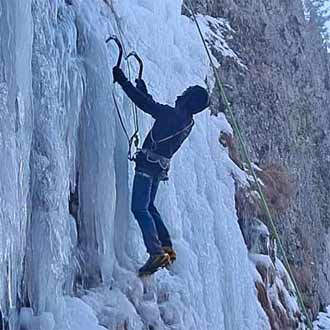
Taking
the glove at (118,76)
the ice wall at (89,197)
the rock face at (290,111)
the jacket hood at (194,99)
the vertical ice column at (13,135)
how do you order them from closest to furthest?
the vertical ice column at (13,135)
the ice wall at (89,197)
the glove at (118,76)
the jacket hood at (194,99)
the rock face at (290,111)

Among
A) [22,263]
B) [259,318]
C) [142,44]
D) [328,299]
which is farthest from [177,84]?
[328,299]

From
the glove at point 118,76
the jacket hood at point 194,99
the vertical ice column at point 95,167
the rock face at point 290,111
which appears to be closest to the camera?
the glove at point 118,76

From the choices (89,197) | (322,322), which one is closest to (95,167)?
(89,197)

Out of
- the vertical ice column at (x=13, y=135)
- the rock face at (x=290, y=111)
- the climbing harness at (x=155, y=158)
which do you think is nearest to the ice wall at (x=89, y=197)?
the vertical ice column at (x=13, y=135)

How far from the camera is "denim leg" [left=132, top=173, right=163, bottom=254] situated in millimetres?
5953

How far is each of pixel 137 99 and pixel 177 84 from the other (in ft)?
10.3

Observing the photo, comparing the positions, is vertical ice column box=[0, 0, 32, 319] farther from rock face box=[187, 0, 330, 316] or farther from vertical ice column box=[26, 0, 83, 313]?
rock face box=[187, 0, 330, 316]

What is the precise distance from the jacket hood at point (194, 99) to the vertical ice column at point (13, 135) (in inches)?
66.4

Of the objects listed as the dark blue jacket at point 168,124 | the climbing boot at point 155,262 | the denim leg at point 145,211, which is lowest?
the climbing boot at point 155,262

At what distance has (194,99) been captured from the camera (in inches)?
233

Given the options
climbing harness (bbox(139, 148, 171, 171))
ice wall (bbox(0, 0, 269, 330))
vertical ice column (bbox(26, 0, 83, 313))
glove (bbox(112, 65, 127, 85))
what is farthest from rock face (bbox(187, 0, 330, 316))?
vertical ice column (bbox(26, 0, 83, 313))

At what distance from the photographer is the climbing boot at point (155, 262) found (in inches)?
238

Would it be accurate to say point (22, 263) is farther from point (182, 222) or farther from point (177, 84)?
point (177, 84)

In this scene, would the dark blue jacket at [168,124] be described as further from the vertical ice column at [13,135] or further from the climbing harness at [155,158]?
the vertical ice column at [13,135]
